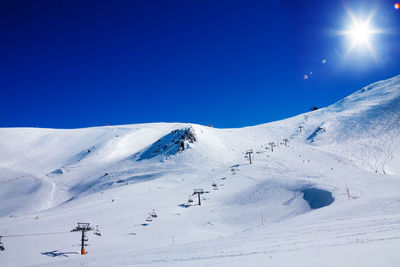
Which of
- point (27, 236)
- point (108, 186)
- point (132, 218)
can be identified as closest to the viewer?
point (27, 236)

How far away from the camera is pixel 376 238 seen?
761cm

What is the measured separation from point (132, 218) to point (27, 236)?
11082 millimetres

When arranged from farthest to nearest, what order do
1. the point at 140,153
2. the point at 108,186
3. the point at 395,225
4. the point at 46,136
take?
the point at 46,136, the point at 140,153, the point at 108,186, the point at 395,225

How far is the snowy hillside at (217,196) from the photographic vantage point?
9.52 metres

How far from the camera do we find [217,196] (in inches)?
1351

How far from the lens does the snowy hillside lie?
952 cm

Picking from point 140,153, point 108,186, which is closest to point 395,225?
point 108,186

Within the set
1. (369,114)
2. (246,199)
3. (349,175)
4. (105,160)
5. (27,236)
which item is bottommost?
(27,236)

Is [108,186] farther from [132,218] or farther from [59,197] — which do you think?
[132,218]

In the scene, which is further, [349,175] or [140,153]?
[140,153]

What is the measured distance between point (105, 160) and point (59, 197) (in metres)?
22.7

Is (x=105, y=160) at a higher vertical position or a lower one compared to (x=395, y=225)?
higher

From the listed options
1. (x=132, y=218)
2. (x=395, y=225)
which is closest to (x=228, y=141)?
(x=132, y=218)

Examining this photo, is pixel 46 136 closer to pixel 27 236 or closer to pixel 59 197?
pixel 59 197
